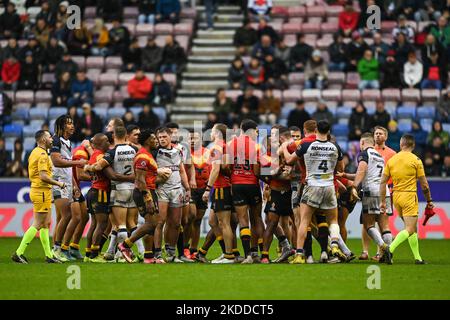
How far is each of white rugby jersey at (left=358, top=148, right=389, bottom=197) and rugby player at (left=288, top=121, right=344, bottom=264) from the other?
4.53 ft

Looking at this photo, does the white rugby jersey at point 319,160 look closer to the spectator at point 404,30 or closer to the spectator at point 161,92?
the spectator at point 161,92

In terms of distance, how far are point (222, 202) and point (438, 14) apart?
586 inches

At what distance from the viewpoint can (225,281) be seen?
50.1 feet

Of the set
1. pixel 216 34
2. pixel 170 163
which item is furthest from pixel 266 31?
pixel 170 163

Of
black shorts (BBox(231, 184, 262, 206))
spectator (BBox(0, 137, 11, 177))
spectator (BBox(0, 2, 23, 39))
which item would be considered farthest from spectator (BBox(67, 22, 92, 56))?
black shorts (BBox(231, 184, 262, 206))

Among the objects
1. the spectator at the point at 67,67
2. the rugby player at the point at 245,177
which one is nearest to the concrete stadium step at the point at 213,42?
the spectator at the point at 67,67

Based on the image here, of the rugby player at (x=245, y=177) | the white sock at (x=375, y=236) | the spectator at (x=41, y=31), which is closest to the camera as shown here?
the white sock at (x=375, y=236)

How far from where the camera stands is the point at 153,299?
13383 mm

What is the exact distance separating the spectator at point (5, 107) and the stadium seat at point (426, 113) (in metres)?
11.1

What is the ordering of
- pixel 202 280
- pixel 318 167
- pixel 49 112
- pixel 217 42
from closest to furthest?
pixel 202 280 < pixel 318 167 < pixel 49 112 < pixel 217 42

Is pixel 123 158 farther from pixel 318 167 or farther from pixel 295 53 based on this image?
pixel 295 53

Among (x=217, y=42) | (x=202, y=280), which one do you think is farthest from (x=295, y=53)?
(x=202, y=280)

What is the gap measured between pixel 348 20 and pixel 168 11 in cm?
544

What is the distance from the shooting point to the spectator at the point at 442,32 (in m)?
30.3
